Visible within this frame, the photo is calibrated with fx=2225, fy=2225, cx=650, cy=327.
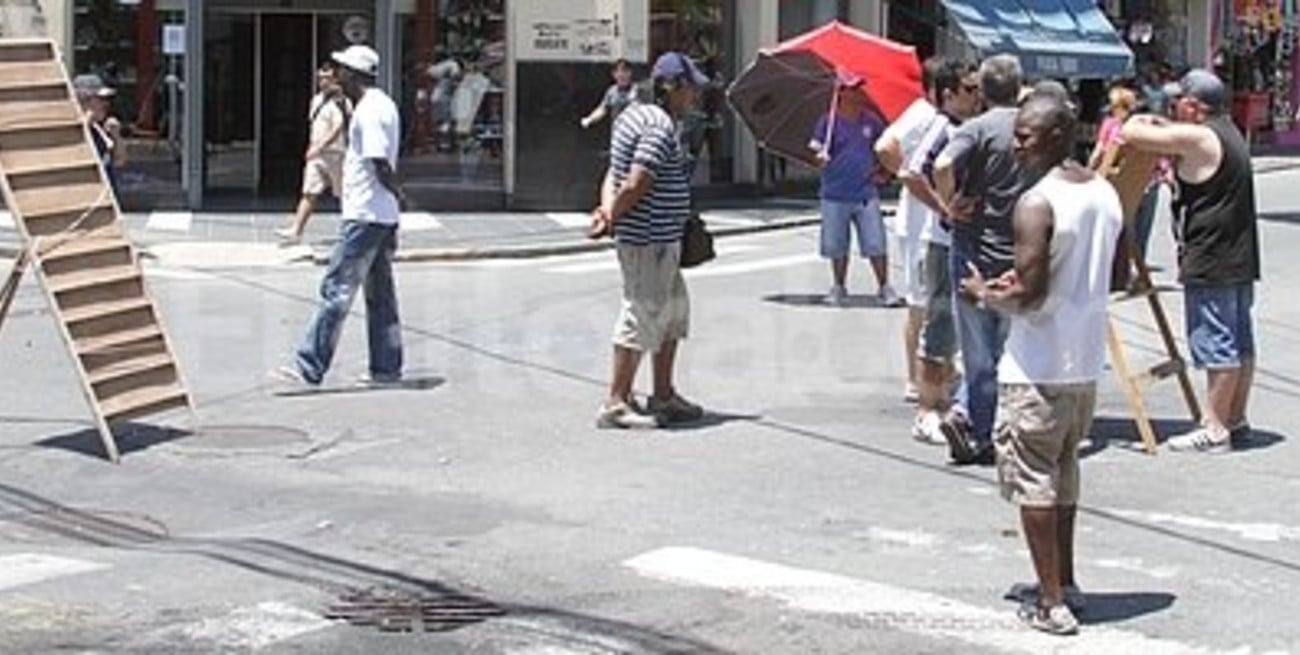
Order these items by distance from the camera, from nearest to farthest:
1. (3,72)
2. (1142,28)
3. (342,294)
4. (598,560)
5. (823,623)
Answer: (823,623)
(598,560)
(3,72)
(342,294)
(1142,28)

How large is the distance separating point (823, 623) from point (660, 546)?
128 cm

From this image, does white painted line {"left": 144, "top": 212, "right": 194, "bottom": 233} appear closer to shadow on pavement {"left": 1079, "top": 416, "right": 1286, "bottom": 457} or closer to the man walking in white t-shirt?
the man walking in white t-shirt

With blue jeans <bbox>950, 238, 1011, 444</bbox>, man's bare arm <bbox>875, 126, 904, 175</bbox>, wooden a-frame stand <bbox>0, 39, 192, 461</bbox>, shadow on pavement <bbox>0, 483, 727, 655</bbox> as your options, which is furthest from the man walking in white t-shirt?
blue jeans <bbox>950, 238, 1011, 444</bbox>

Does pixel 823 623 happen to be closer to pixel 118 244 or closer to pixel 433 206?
pixel 118 244

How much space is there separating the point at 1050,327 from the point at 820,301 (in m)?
9.63

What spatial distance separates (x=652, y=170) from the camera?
10.8 metres

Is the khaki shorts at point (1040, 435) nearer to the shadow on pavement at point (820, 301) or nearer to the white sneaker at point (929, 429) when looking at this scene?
the white sneaker at point (929, 429)

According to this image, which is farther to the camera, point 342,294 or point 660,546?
point 342,294

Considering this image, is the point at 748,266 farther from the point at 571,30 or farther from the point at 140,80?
the point at 140,80

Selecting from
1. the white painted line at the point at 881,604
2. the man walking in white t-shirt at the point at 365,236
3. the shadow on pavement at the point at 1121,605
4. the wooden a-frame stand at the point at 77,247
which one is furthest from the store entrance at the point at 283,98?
the shadow on pavement at the point at 1121,605

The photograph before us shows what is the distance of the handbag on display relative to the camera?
438 inches

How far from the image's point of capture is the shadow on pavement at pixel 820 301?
54.4 feet

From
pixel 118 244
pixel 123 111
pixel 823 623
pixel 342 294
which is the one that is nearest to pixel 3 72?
pixel 118 244

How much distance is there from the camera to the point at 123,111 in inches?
945
